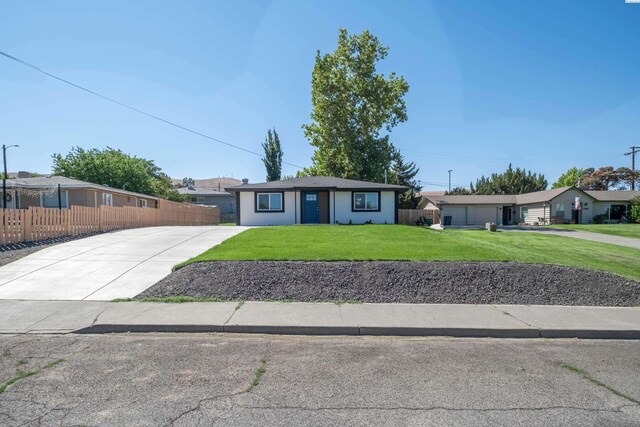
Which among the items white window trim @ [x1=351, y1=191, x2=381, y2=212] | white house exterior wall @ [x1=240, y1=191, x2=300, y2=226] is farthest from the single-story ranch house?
white house exterior wall @ [x1=240, y1=191, x2=300, y2=226]

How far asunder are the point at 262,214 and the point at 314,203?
3.58 metres

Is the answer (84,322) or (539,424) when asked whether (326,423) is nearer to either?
(539,424)

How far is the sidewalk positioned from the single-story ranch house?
33.2m

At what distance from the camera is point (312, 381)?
4016 mm

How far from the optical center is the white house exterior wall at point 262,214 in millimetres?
24016

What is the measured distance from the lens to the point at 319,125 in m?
39.3

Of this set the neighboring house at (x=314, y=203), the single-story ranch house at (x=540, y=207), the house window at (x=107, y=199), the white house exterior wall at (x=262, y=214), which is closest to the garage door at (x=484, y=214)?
the single-story ranch house at (x=540, y=207)

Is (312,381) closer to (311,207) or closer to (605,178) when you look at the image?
(311,207)

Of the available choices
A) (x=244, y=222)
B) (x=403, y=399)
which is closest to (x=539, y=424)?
(x=403, y=399)

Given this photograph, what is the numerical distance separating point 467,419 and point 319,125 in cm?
3789

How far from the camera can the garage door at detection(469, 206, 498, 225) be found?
136 ft

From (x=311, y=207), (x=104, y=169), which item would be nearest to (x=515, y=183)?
(x=311, y=207)

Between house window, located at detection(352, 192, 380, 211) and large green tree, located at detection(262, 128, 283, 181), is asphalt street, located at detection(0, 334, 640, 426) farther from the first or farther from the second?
large green tree, located at detection(262, 128, 283, 181)

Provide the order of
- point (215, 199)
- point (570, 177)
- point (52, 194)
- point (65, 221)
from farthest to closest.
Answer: point (570, 177), point (215, 199), point (52, 194), point (65, 221)
